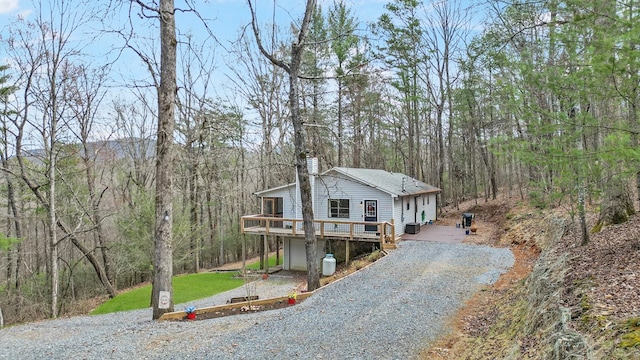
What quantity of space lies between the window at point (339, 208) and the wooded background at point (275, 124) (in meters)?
2.94

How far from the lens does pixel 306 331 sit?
6332mm

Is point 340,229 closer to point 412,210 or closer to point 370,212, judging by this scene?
point 370,212

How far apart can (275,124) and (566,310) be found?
735 inches

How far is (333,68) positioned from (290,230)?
11886mm

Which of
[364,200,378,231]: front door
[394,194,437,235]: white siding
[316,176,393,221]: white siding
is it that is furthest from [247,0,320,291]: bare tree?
[394,194,437,235]: white siding

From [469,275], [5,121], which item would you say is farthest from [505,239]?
[5,121]

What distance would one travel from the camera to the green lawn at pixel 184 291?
1448 centimetres

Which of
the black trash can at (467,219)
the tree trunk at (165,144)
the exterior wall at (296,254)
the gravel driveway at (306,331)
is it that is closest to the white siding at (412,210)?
the black trash can at (467,219)

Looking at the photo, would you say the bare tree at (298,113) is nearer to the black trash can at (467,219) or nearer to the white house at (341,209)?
the white house at (341,209)

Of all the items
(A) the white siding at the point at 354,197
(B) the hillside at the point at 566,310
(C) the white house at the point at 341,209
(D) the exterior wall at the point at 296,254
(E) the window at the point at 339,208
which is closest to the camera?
(B) the hillside at the point at 566,310

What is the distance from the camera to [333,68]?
23703 millimetres

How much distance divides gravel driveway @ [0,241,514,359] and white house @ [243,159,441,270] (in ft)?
22.3

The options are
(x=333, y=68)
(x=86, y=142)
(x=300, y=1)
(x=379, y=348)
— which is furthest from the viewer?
(x=333, y=68)

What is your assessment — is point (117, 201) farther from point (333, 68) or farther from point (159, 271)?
point (159, 271)
